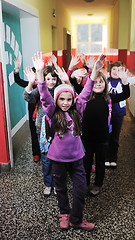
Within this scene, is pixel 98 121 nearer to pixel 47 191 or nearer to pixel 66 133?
pixel 66 133

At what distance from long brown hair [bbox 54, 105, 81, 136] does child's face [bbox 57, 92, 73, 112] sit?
4cm

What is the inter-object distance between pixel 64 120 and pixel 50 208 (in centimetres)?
95

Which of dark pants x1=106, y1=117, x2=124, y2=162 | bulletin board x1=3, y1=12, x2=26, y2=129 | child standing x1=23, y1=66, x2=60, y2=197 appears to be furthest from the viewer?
bulletin board x1=3, y1=12, x2=26, y2=129

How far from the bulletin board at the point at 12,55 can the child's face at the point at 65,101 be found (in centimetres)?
239

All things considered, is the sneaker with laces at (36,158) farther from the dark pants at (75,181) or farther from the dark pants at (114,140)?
the dark pants at (75,181)

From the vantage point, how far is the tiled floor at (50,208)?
2002mm

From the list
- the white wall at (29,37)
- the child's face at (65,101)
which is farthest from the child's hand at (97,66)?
the white wall at (29,37)

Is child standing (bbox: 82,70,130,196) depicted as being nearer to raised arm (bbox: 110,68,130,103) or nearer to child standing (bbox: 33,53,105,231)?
raised arm (bbox: 110,68,130,103)

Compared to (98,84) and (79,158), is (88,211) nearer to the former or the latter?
(79,158)

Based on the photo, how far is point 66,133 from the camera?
186 centimetres

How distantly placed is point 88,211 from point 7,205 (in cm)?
76

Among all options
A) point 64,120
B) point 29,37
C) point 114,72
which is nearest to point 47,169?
point 64,120

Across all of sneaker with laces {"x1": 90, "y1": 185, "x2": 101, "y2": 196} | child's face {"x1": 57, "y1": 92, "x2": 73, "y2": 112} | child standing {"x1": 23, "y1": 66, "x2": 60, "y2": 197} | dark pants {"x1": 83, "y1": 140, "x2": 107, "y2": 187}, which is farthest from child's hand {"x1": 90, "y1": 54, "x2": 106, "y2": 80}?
sneaker with laces {"x1": 90, "y1": 185, "x2": 101, "y2": 196}

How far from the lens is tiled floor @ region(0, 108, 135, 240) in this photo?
200 cm
